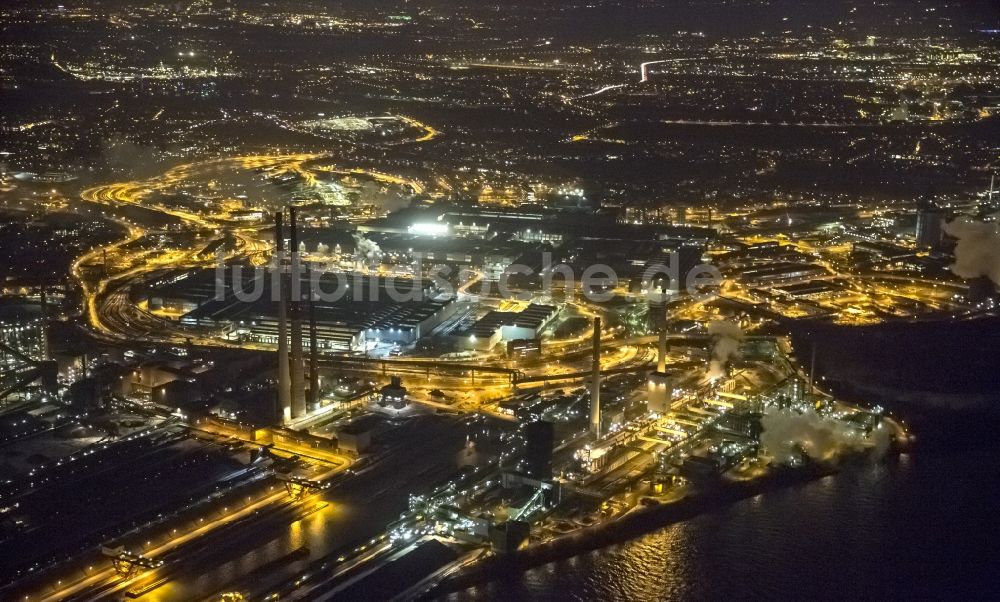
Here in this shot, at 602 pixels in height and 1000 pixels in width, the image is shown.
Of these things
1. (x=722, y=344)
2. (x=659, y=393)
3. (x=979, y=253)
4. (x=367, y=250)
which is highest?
(x=979, y=253)

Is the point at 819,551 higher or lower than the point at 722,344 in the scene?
lower

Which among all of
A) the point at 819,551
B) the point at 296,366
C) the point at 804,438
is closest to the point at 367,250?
the point at 296,366

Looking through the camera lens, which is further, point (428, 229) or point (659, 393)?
point (428, 229)

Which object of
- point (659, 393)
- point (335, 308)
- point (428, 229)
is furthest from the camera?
point (428, 229)

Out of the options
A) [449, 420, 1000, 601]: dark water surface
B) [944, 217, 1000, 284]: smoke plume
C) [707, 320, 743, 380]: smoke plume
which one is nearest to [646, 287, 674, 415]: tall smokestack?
[707, 320, 743, 380]: smoke plume

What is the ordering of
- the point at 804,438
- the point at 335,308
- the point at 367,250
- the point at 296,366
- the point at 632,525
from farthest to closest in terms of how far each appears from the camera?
the point at 367,250 → the point at 335,308 → the point at 296,366 → the point at 804,438 → the point at 632,525

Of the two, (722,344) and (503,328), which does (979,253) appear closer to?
(722,344)
